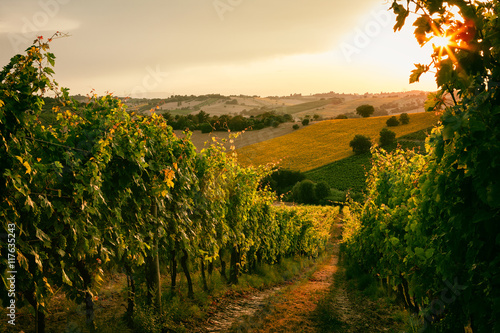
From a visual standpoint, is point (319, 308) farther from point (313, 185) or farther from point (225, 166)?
point (313, 185)

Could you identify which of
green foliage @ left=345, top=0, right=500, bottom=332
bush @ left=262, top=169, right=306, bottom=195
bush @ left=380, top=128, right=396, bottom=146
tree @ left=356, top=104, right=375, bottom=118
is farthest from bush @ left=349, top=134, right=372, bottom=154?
green foliage @ left=345, top=0, right=500, bottom=332

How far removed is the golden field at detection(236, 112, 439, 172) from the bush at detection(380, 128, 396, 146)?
4.54ft

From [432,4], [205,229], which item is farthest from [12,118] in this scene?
[205,229]

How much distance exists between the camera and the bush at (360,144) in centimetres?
7269

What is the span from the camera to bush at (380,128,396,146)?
74500mm

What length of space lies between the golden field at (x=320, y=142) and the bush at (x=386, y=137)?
138cm

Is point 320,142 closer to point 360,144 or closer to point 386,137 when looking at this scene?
point 360,144

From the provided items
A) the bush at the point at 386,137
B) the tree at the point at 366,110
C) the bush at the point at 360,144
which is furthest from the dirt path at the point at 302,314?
the tree at the point at 366,110

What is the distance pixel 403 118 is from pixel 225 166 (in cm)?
8345

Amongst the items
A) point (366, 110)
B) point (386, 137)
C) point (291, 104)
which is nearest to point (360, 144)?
point (386, 137)

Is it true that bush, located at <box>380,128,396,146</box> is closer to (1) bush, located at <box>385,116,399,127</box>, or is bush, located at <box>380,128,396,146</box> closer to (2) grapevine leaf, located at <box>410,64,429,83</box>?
(1) bush, located at <box>385,116,399,127</box>

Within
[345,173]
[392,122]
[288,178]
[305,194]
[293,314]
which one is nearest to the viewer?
[293,314]

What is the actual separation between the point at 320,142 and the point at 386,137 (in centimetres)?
1468

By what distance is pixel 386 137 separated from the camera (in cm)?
7475
